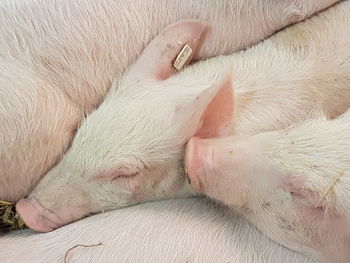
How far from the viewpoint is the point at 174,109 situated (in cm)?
206

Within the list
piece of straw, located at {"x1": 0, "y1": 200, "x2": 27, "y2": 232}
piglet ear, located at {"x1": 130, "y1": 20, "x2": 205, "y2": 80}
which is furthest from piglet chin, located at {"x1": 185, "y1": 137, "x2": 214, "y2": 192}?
piece of straw, located at {"x1": 0, "y1": 200, "x2": 27, "y2": 232}

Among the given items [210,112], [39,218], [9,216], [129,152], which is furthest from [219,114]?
[9,216]

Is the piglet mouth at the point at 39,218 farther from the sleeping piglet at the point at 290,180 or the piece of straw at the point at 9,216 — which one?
the sleeping piglet at the point at 290,180

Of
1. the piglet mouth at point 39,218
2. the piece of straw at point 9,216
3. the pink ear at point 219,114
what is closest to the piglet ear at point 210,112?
the pink ear at point 219,114

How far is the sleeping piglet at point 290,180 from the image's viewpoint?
185 cm

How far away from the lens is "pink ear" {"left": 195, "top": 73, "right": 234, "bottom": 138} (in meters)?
1.99

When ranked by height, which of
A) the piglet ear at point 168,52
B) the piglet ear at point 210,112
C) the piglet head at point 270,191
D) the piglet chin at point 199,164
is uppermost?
the piglet ear at point 168,52

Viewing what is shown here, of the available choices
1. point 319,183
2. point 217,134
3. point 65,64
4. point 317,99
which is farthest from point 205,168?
point 65,64

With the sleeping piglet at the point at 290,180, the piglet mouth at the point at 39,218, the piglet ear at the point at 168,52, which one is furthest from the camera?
the piglet ear at the point at 168,52

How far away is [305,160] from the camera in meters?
1.89

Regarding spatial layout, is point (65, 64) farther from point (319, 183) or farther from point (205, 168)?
point (319, 183)

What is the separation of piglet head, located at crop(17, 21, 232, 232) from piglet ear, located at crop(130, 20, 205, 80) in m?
0.03

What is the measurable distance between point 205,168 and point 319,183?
0.32 meters

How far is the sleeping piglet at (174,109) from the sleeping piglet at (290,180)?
0.12 m
